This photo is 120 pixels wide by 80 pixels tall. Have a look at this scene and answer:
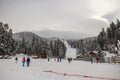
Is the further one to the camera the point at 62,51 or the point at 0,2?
the point at 62,51

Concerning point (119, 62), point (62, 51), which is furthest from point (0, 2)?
point (62, 51)

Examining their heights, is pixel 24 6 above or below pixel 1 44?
above

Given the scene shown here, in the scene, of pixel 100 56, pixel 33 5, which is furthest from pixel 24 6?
pixel 100 56

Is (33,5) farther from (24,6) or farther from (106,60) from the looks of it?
(106,60)

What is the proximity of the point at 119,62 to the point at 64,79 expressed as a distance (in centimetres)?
1019

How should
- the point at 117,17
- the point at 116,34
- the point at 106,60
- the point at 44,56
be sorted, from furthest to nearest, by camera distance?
the point at 44,56
the point at 106,60
the point at 116,34
the point at 117,17

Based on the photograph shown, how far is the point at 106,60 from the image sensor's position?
21859 mm

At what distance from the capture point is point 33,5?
5.29 meters

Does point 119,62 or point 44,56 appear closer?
point 119,62

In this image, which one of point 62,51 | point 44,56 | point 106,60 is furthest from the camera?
point 62,51

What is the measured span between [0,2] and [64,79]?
3371 mm

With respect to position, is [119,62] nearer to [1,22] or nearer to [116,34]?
[116,34]

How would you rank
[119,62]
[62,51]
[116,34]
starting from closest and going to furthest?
[116,34] → [119,62] → [62,51]

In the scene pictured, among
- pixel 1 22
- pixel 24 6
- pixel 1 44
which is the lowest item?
pixel 1 44
